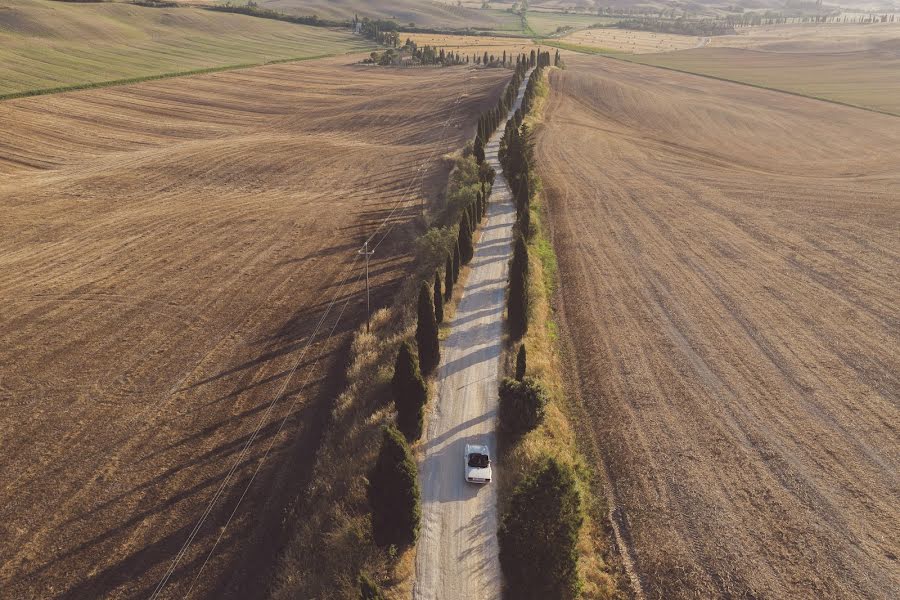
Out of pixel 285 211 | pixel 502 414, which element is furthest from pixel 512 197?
pixel 502 414

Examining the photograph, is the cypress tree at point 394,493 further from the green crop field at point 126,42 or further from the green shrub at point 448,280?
the green crop field at point 126,42

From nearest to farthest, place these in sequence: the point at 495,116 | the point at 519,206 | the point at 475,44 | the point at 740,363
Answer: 1. the point at 740,363
2. the point at 519,206
3. the point at 495,116
4. the point at 475,44

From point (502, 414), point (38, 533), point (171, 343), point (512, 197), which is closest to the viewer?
point (38, 533)

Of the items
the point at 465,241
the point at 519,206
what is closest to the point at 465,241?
the point at 465,241

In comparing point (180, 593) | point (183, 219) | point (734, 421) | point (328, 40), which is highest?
point (328, 40)

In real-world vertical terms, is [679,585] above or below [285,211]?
below

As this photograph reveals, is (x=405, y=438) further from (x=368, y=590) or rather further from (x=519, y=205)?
(x=519, y=205)

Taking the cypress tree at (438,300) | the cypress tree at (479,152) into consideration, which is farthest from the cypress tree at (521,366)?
the cypress tree at (479,152)

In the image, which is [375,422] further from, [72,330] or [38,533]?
[72,330]
